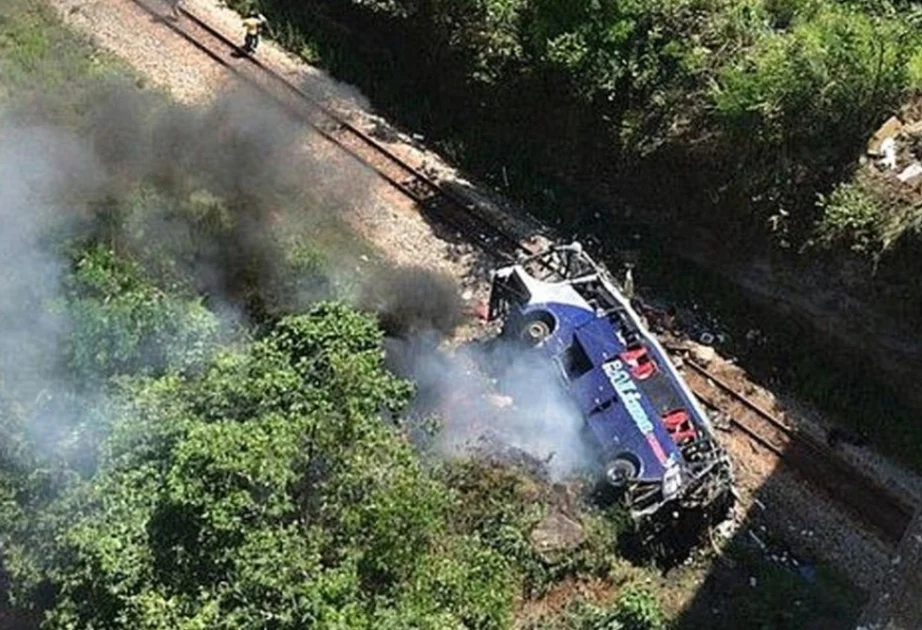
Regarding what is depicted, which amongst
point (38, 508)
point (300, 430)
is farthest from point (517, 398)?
point (38, 508)

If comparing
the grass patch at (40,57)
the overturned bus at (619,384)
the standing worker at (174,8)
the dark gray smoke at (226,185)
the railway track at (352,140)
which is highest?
the overturned bus at (619,384)

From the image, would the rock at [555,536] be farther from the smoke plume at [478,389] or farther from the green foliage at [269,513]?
the green foliage at [269,513]

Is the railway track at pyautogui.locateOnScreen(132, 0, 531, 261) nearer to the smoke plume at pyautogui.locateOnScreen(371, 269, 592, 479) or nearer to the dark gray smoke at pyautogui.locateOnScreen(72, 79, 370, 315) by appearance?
the dark gray smoke at pyautogui.locateOnScreen(72, 79, 370, 315)

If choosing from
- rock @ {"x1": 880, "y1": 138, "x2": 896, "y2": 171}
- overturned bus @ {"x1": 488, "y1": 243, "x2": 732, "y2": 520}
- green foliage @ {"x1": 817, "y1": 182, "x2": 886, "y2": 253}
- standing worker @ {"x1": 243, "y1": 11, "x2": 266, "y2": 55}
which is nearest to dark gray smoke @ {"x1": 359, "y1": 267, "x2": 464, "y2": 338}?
overturned bus @ {"x1": 488, "y1": 243, "x2": 732, "y2": 520}

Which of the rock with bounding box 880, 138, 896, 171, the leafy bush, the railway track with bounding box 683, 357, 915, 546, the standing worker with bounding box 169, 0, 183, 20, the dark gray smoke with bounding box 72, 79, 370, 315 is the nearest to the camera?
the leafy bush

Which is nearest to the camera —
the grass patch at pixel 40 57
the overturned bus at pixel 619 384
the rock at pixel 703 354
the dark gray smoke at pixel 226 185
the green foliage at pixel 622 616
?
the green foliage at pixel 622 616

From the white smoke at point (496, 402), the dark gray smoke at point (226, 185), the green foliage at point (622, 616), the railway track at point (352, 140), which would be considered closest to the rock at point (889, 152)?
the railway track at point (352, 140)

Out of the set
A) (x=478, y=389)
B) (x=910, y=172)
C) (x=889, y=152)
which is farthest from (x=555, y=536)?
(x=889, y=152)

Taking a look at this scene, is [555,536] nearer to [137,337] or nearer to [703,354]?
[703,354]
